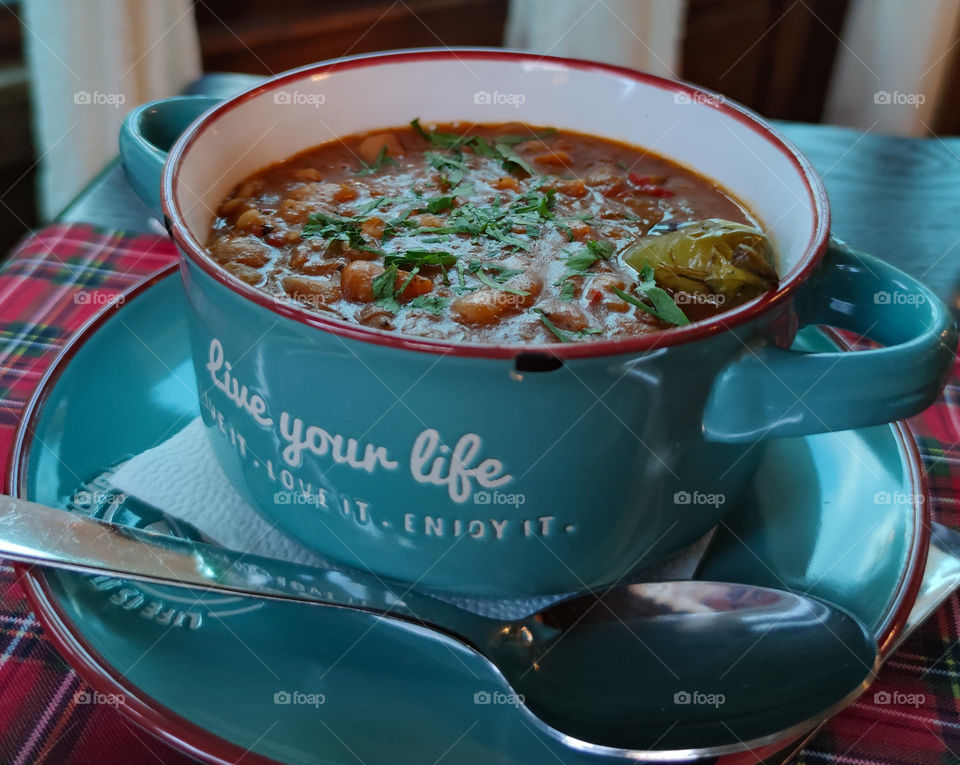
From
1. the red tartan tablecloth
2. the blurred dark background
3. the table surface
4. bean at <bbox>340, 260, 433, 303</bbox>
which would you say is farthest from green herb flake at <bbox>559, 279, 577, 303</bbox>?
the blurred dark background

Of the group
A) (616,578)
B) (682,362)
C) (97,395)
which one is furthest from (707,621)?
(97,395)

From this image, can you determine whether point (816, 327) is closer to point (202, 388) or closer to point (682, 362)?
point (682, 362)

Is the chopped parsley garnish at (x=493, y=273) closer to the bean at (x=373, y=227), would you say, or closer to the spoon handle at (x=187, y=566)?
the bean at (x=373, y=227)

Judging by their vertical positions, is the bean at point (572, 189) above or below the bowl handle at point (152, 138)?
below

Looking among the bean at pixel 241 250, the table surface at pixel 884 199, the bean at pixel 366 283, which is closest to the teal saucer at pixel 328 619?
the bean at pixel 241 250

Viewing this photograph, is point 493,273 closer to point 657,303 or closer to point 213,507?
point 657,303

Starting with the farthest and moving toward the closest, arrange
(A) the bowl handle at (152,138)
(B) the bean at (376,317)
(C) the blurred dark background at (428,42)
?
(C) the blurred dark background at (428,42) < (A) the bowl handle at (152,138) < (B) the bean at (376,317)
